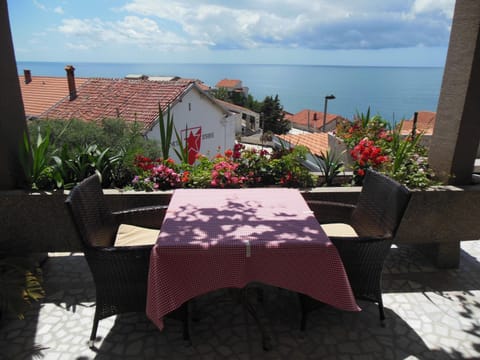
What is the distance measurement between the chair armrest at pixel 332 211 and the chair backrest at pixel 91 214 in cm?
159

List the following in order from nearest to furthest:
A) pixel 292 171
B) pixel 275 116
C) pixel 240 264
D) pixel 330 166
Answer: pixel 240 264, pixel 292 171, pixel 330 166, pixel 275 116

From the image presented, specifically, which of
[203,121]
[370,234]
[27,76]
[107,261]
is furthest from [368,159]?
[27,76]

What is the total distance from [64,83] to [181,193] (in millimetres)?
21444

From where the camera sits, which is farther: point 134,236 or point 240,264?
point 134,236

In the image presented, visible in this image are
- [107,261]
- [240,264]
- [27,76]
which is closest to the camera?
[240,264]

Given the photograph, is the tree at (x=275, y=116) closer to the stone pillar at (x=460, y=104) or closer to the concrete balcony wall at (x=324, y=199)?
the stone pillar at (x=460, y=104)

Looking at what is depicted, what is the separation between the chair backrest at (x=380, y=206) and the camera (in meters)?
2.27

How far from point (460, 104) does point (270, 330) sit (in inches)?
99.2

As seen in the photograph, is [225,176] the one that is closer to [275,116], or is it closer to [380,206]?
[380,206]

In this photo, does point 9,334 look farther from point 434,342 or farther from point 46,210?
point 434,342

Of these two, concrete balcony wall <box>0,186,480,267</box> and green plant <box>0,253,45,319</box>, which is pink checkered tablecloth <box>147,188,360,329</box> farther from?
concrete balcony wall <box>0,186,480,267</box>

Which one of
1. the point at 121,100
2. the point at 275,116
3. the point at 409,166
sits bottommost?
the point at 275,116

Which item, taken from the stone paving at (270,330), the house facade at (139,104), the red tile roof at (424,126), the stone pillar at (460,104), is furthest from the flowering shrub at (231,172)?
the house facade at (139,104)

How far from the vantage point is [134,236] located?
2609 mm
